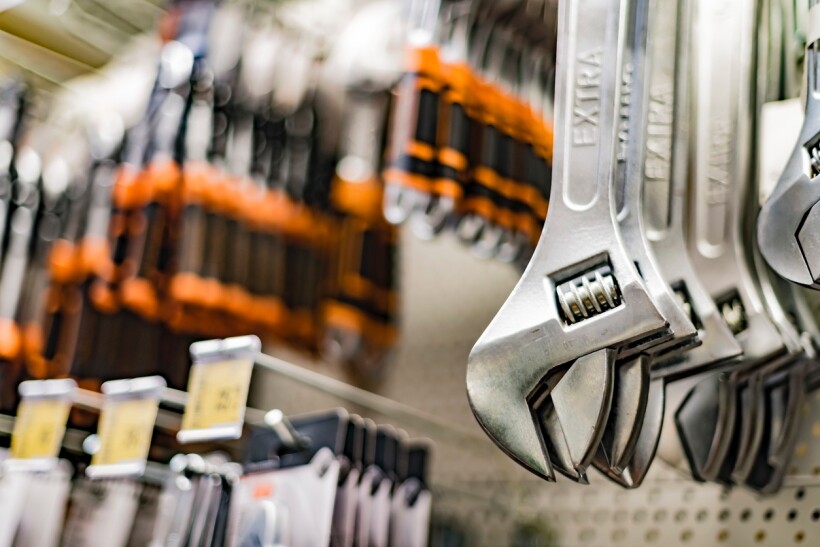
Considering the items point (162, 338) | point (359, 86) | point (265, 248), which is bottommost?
point (162, 338)

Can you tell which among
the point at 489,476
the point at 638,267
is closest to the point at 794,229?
the point at 638,267

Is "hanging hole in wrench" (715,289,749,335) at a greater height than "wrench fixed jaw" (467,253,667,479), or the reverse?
"hanging hole in wrench" (715,289,749,335)

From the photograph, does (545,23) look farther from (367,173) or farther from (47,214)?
(47,214)

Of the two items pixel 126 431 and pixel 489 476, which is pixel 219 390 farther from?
pixel 489 476

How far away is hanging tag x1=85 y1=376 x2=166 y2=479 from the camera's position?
1.19 meters

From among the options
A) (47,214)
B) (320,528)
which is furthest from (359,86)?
(320,528)

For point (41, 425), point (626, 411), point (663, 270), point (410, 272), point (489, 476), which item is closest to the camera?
point (626, 411)

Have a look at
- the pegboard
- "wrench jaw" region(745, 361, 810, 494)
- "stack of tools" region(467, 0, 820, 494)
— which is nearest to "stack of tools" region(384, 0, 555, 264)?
the pegboard

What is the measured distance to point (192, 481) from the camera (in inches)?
44.4

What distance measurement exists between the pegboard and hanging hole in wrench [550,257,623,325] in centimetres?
47

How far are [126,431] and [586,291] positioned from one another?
745mm

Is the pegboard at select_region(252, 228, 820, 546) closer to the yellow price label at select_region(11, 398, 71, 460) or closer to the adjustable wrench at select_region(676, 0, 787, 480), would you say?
the adjustable wrench at select_region(676, 0, 787, 480)

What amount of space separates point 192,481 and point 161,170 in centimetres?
61

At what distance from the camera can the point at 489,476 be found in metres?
1.48
